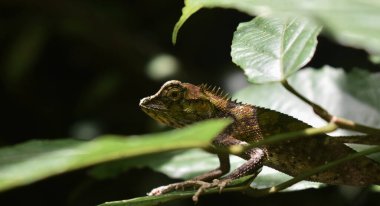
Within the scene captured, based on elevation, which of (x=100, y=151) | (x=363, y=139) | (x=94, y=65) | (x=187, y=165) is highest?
(x=94, y=65)

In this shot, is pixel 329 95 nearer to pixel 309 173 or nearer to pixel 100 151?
pixel 309 173

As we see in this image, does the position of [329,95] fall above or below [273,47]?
below

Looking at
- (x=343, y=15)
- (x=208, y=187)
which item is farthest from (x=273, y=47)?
(x=343, y=15)

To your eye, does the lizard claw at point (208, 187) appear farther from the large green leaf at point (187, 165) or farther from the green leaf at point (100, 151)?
the green leaf at point (100, 151)

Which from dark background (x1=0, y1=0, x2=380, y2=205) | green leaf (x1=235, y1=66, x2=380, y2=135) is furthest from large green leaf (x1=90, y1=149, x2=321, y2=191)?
dark background (x1=0, y1=0, x2=380, y2=205)

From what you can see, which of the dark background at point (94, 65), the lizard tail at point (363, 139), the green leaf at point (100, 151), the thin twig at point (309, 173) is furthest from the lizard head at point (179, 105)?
the dark background at point (94, 65)

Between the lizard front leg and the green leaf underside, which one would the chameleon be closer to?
the lizard front leg
